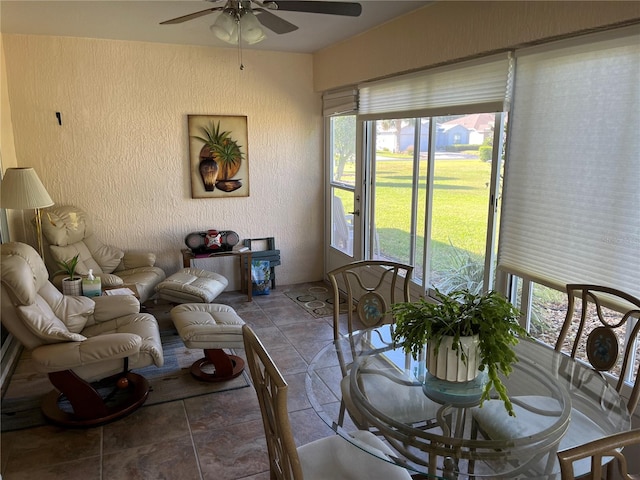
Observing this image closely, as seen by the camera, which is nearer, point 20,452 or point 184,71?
point 20,452

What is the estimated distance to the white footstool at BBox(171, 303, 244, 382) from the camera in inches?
121

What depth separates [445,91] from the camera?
3.36 meters

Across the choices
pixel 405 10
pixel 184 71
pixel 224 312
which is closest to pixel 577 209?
pixel 405 10

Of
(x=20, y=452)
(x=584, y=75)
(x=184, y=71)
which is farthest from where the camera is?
(x=184, y=71)

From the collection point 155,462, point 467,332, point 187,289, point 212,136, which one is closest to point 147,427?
point 155,462

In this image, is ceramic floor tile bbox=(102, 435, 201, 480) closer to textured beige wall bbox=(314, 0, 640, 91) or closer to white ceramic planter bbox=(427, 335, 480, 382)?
white ceramic planter bbox=(427, 335, 480, 382)

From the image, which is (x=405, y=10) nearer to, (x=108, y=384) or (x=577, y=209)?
(x=577, y=209)

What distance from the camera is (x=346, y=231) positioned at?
16.8 feet

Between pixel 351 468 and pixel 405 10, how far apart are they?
121 inches

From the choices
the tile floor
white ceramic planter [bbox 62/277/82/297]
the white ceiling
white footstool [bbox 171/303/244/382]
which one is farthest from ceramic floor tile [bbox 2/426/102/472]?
the white ceiling

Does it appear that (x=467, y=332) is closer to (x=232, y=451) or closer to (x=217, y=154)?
(x=232, y=451)

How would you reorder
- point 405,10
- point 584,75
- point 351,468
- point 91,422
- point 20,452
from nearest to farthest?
1. point 351,468
2. point 584,75
3. point 20,452
4. point 91,422
5. point 405,10

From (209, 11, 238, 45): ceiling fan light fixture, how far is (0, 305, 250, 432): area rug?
2192mm

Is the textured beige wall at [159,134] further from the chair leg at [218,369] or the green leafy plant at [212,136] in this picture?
the chair leg at [218,369]
